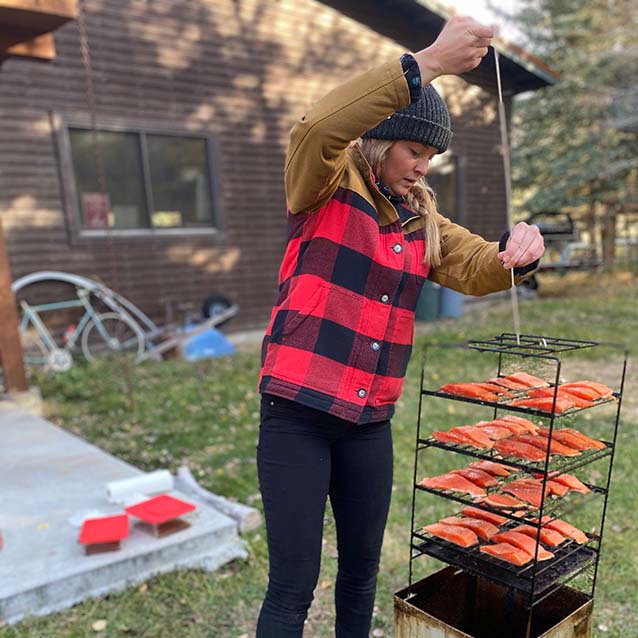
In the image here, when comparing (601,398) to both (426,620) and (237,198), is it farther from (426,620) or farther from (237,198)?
(237,198)

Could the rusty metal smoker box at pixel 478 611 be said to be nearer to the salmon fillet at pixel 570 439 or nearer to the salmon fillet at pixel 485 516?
the salmon fillet at pixel 485 516

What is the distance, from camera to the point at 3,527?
9.67 feet

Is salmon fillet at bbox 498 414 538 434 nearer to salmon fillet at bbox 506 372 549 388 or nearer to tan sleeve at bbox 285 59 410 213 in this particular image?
salmon fillet at bbox 506 372 549 388

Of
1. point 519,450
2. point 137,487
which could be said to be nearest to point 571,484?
point 519,450

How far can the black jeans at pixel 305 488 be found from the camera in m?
1.52

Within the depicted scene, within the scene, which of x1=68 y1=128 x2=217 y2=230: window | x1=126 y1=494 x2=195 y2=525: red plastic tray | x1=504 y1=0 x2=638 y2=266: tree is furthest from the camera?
x1=504 y1=0 x2=638 y2=266: tree

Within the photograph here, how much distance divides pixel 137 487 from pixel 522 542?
2.31 meters

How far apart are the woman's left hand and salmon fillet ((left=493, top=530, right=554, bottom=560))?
2.26 ft

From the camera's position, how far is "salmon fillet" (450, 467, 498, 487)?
1.59m

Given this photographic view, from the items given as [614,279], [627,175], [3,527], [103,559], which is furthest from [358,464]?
[627,175]

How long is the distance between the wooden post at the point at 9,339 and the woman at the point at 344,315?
4.16 m

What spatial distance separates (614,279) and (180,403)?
1024cm

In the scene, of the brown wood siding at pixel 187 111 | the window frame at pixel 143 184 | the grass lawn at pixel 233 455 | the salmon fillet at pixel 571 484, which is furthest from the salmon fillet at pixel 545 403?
the brown wood siding at pixel 187 111

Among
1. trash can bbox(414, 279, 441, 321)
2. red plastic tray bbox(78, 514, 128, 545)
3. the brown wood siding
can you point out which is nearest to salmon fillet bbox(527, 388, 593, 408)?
red plastic tray bbox(78, 514, 128, 545)
